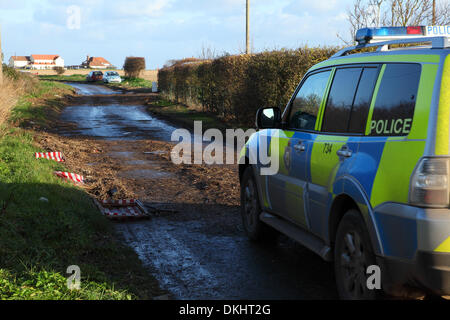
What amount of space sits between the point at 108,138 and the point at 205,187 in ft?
29.1

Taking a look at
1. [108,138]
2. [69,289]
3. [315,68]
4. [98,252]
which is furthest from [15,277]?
[108,138]

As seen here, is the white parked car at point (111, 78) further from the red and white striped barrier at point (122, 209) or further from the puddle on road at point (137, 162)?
the red and white striped barrier at point (122, 209)

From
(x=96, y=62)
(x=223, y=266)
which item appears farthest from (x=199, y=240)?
(x=96, y=62)

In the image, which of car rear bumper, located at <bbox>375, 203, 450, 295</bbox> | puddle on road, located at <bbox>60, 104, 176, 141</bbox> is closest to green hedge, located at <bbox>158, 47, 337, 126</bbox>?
puddle on road, located at <bbox>60, 104, 176, 141</bbox>

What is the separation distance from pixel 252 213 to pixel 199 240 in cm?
72

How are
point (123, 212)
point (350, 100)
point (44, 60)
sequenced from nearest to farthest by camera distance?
point (350, 100)
point (123, 212)
point (44, 60)

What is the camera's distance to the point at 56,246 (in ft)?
19.9

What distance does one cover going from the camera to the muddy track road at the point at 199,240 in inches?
205

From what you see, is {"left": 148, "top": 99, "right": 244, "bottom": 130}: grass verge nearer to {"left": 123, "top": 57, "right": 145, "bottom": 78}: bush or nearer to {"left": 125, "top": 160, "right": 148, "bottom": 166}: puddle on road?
{"left": 125, "top": 160, "right": 148, "bottom": 166}: puddle on road

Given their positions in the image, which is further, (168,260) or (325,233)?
(168,260)

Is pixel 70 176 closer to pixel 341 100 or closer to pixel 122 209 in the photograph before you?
pixel 122 209

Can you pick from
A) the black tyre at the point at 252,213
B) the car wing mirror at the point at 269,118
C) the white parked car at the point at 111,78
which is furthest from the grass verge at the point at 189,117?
the white parked car at the point at 111,78
